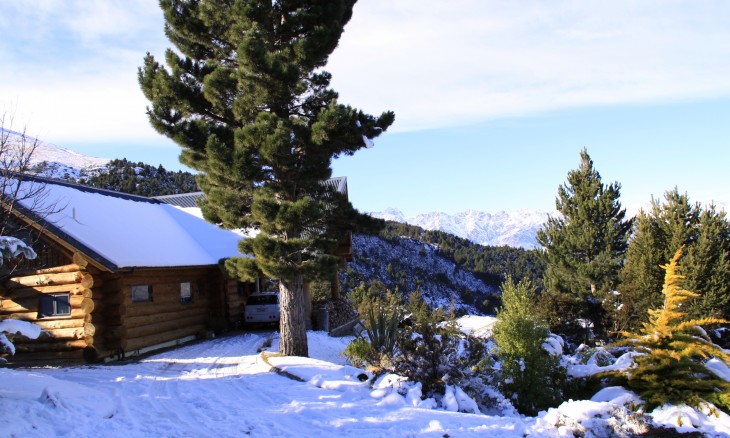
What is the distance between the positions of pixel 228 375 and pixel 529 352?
6094mm

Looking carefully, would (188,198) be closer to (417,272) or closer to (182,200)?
(182,200)

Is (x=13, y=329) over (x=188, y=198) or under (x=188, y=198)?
under

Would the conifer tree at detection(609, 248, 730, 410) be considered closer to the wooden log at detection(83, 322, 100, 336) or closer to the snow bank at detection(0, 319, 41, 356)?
the snow bank at detection(0, 319, 41, 356)

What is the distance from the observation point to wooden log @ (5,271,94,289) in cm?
1236

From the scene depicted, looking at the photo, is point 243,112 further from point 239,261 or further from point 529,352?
point 529,352

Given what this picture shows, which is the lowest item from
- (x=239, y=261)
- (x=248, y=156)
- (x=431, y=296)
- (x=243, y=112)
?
(x=431, y=296)

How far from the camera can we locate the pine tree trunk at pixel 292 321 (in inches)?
459

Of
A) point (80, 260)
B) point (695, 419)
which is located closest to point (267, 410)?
point (695, 419)

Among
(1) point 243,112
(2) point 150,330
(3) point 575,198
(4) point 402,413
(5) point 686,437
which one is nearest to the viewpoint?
(5) point 686,437

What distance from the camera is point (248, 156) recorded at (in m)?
10.7

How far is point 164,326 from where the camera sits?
1481 cm

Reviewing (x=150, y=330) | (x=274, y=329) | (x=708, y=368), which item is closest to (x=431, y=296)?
(x=274, y=329)

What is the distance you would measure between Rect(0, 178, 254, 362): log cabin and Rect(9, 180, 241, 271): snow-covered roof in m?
0.05

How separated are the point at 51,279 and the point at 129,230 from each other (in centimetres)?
294
